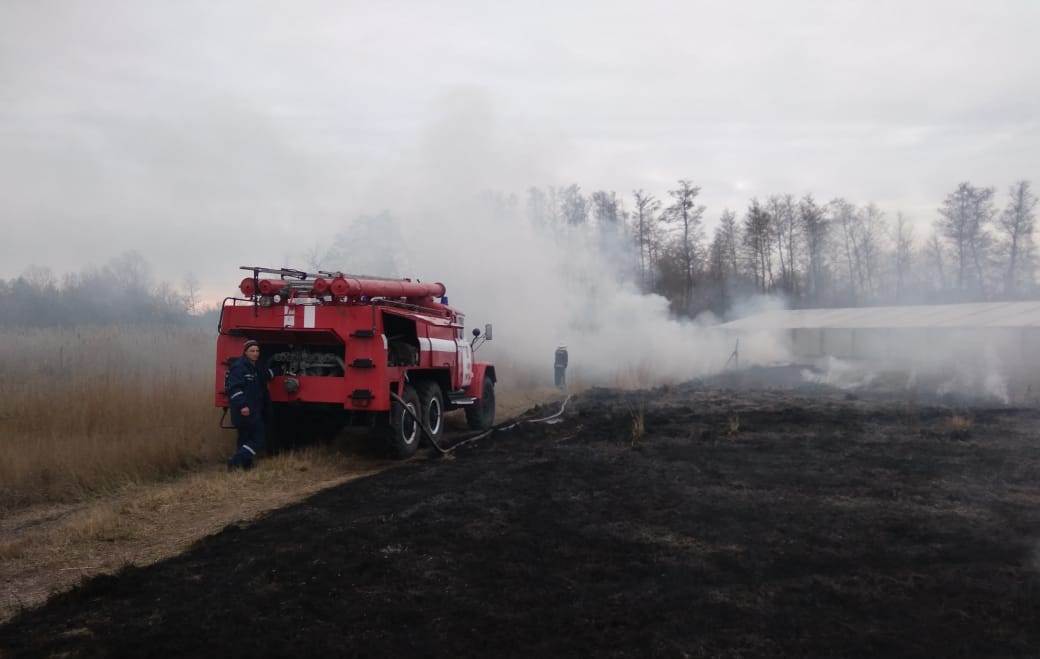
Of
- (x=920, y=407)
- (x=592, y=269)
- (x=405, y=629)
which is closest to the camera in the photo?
(x=405, y=629)

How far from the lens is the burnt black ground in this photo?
4602 mm

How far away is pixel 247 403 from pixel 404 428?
2.31 m

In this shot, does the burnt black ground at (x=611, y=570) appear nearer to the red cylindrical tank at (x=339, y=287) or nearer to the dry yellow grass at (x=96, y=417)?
the red cylindrical tank at (x=339, y=287)

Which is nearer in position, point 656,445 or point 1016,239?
point 656,445

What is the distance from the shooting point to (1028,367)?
2577 cm

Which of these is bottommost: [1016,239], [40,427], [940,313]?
[40,427]

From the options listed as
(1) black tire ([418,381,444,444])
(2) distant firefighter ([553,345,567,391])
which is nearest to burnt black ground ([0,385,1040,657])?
(1) black tire ([418,381,444,444])

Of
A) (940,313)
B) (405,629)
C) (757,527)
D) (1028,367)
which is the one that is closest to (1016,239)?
(940,313)

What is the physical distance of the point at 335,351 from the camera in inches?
444

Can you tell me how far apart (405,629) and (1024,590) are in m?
4.02

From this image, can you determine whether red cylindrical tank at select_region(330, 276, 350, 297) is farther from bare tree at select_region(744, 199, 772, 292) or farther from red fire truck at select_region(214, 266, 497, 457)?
bare tree at select_region(744, 199, 772, 292)

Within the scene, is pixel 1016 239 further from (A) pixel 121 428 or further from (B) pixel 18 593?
(B) pixel 18 593

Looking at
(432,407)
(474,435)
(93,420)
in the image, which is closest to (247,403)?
(432,407)

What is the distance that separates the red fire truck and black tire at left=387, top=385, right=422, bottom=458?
0.05 ft
